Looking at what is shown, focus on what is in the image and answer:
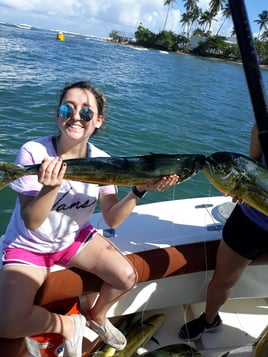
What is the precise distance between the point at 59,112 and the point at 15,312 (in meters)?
1.18

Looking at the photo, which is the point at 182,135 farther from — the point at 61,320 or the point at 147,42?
the point at 147,42

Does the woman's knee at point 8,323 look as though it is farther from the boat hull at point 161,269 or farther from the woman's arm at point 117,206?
the woman's arm at point 117,206

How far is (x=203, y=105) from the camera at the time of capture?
63.8ft

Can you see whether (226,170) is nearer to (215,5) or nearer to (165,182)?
(165,182)

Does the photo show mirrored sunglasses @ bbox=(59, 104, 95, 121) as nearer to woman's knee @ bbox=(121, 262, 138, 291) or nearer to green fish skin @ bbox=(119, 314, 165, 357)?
woman's knee @ bbox=(121, 262, 138, 291)

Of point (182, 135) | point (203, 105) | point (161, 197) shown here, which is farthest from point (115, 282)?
point (203, 105)

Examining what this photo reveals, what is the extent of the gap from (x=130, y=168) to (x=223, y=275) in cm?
114

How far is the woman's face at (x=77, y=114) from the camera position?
85.9 inches

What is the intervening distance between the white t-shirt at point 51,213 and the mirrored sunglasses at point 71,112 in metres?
0.23

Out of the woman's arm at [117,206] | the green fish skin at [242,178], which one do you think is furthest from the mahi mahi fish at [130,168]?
the woman's arm at [117,206]

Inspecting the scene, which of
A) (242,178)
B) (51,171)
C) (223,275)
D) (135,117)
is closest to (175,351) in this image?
(223,275)

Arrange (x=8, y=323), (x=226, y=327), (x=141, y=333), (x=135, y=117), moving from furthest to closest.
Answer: (x=135, y=117)
(x=226, y=327)
(x=141, y=333)
(x=8, y=323)

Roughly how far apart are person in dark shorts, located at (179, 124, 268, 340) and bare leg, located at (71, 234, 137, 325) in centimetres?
61

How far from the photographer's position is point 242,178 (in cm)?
175
